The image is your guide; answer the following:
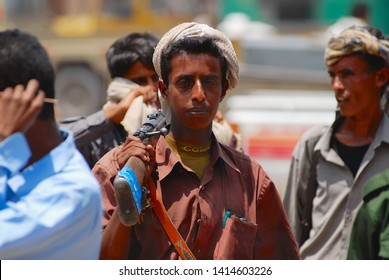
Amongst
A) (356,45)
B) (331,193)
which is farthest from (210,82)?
(356,45)

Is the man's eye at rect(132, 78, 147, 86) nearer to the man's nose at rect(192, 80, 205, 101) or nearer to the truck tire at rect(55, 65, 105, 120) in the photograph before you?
the man's nose at rect(192, 80, 205, 101)

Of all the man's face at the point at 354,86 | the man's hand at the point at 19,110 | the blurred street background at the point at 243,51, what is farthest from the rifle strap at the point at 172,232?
the blurred street background at the point at 243,51

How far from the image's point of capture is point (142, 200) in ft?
12.5

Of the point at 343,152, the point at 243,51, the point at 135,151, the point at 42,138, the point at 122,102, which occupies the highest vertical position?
the point at 42,138

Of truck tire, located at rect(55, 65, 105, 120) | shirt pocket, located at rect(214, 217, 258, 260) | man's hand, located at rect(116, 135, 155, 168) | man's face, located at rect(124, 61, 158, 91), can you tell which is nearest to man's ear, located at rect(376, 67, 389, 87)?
man's face, located at rect(124, 61, 158, 91)

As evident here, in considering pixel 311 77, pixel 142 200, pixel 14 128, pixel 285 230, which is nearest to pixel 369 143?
pixel 285 230

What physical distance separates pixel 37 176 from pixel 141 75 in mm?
2897

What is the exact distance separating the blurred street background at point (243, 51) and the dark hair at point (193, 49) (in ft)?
16.5

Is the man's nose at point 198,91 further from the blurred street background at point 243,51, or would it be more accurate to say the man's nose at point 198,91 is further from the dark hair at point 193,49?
the blurred street background at point 243,51

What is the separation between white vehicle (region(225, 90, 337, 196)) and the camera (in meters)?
9.83

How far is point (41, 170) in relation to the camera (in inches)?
121

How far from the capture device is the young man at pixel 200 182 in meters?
3.86

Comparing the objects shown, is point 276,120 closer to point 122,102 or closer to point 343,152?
point 343,152

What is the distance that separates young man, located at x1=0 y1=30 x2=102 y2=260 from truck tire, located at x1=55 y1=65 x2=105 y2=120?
1634 cm
